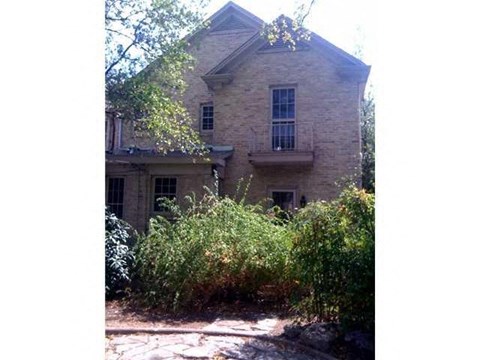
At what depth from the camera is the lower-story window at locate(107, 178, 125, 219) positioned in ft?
29.1

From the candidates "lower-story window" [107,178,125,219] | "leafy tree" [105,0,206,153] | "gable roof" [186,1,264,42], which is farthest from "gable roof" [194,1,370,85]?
"lower-story window" [107,178,125,219]

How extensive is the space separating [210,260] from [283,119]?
17.8ft

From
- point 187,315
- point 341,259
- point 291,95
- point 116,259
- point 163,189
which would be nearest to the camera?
point 341,259

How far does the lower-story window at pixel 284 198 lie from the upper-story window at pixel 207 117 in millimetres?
2575

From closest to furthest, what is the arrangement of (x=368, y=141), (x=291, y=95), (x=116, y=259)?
(x=116, y=259)
(x=291, y=95)
(x=368, y=141)

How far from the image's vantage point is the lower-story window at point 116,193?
349 inches

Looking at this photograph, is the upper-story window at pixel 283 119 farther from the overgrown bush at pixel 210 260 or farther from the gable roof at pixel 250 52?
the overgrown bush at pixel 210 260

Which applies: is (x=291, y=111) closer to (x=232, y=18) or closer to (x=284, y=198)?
(x=284, y=198)

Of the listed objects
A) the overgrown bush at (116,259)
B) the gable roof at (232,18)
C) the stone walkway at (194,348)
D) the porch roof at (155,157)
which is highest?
the gable roof at (232,18)

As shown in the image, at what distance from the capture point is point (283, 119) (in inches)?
352

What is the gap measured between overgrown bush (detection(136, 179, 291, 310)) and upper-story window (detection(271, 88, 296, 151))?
457 centimetres

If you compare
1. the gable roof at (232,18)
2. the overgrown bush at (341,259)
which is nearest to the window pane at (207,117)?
the gable roof at (232,18)

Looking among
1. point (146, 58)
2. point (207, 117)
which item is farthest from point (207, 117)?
point (146, 58)
